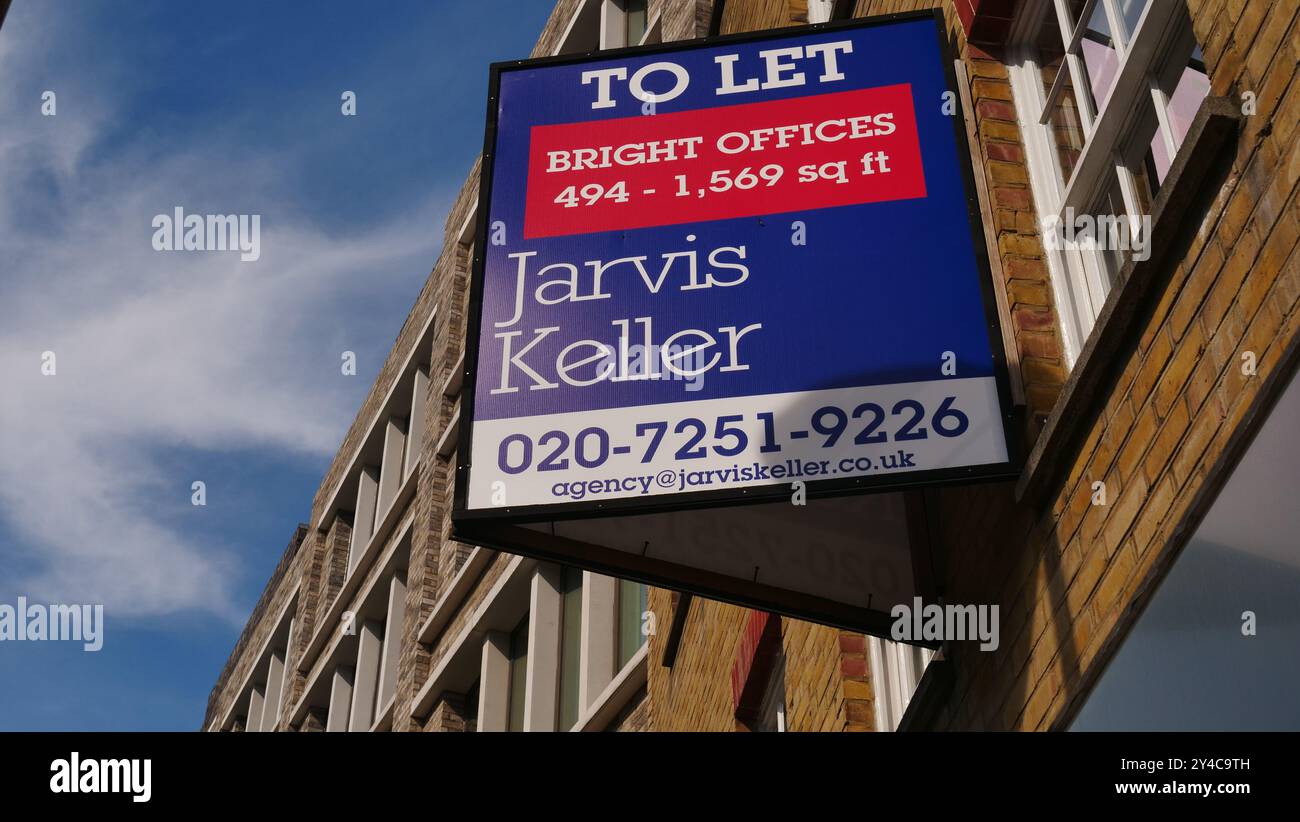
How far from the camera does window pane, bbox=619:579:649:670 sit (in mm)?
12993

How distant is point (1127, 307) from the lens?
4086mm

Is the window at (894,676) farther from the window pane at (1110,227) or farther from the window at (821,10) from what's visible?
the window at (821,10)

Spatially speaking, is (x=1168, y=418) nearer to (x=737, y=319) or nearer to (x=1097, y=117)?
(x=1097, y=117)

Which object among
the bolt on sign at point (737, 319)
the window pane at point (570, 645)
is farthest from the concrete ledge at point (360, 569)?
the bolt on sign at point (737, 319)

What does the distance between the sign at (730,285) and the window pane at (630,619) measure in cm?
765

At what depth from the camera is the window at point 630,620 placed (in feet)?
42.6

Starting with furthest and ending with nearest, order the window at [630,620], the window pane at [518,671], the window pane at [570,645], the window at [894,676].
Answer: the window pane at [518,671], the window pane at [570,645], the window at [630,620], the window at [894,676]

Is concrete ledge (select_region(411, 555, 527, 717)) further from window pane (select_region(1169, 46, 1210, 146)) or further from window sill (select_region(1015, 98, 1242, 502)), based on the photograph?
window pane (select_region(1169, 46, 1210, 146))

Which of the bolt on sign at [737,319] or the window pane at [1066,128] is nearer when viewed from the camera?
the bolt on sign at [737,319]

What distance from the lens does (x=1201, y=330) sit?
3.71m

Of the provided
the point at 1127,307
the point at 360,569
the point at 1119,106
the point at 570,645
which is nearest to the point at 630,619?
the point at 570,645

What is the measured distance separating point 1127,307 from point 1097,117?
110cm

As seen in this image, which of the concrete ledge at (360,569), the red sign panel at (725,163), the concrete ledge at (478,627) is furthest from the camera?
the concrete ledge at (360,569)

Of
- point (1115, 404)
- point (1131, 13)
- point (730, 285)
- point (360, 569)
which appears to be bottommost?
point (1115, 404)
